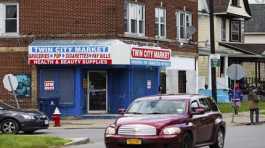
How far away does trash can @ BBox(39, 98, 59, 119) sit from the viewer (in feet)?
119

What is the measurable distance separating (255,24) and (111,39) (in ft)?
138

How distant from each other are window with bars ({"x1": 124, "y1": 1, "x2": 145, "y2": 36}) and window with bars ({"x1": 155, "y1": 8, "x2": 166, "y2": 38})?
1570 mm

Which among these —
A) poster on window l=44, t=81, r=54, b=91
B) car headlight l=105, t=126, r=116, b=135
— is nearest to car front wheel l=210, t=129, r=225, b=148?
car headlight l=105, t=126, r=116, b=135

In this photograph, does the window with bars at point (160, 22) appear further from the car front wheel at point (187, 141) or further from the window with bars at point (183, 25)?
the car front wheel at point (187, 141)

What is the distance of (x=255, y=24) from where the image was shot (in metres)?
75.3

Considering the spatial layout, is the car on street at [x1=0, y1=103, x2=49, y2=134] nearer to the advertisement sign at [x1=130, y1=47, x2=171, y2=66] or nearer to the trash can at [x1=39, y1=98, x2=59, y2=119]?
the trash can at [x1=39, y1=98, x2=59, y2=119]

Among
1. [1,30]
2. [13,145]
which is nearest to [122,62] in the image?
[1,30]

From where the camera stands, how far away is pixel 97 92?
3716cm

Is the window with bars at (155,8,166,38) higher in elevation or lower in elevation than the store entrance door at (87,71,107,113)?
higher

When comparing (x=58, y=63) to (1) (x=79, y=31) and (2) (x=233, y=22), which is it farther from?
(2) (x=233, y=22)

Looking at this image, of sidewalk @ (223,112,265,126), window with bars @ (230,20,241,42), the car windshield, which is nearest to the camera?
the car windshield

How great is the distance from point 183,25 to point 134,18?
253 inches

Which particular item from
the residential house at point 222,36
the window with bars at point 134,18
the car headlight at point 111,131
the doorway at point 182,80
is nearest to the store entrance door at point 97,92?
the window with bars at point 134,18

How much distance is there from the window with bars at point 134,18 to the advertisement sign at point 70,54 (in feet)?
8.50
